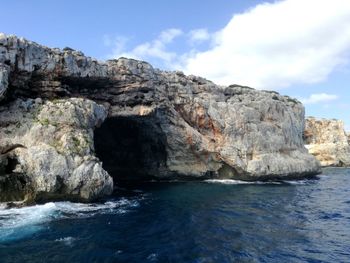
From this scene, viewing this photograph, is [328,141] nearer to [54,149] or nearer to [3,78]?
[54,149]

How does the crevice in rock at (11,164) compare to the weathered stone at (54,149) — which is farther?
the crevice in rock at (11,164)

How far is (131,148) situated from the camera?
53.1m

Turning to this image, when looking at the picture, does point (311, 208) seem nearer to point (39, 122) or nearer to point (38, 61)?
point (39, 122)

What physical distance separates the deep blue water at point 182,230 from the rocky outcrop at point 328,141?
55.6 metres

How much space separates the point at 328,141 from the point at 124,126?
61.9 meters

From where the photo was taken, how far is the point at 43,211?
28156mm

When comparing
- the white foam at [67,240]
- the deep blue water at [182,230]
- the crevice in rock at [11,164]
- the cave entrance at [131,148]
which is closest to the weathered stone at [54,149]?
the crevice in rock at [11,164]

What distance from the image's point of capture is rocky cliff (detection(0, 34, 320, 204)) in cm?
3114

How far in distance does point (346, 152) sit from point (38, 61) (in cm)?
7640

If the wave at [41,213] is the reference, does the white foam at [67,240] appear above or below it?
below

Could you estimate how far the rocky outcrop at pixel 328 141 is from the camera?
88.6 metres

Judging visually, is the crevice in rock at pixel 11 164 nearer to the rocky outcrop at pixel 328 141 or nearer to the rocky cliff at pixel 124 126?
the rocky cliff at pixel 124 126

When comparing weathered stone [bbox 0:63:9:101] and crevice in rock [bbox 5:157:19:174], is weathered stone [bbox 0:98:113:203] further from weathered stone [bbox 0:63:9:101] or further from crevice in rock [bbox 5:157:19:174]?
weathered stone [bbox 0:63:9:101]

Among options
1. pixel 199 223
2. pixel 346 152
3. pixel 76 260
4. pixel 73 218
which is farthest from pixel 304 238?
pixel 346 152
